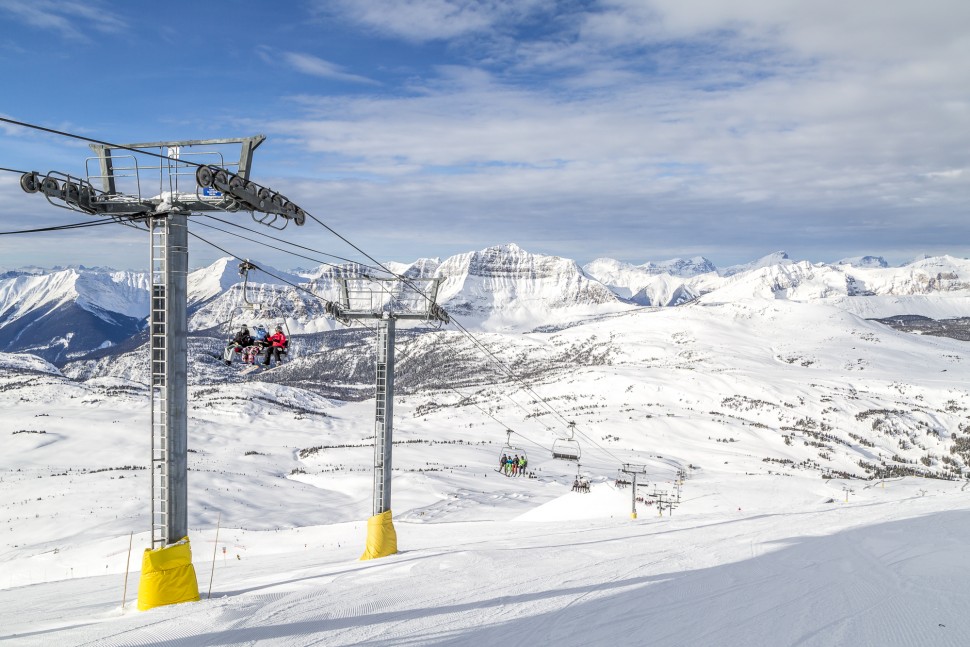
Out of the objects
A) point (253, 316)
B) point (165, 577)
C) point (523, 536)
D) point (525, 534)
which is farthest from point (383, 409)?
point (165, 577)

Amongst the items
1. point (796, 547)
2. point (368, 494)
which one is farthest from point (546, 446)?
point (796, 547)

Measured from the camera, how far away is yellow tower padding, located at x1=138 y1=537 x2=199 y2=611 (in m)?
12.0

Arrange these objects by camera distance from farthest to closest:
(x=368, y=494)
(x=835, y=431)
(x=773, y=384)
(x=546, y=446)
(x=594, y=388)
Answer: (x=594, y=388) → (x=773, y=384) → (x=835, y=431) → (x=546, y=446) → (x=368, y=494)

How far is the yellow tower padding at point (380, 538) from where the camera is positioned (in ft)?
63.5

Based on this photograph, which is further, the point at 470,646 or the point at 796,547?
the point at 796,547

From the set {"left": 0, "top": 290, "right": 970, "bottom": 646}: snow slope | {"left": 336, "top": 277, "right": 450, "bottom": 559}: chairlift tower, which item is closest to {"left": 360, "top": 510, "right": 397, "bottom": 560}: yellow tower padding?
{"left": 336, "top": 277, "right": 450, "bottom": 559}: chairlift tower

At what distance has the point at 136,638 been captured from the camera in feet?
33.0

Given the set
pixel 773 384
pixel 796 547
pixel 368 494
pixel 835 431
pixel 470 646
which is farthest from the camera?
pixel 773 384

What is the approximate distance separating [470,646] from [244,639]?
3.66 meters

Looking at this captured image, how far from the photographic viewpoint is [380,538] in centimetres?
1945

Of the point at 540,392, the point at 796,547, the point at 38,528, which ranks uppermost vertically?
the point at 796,547

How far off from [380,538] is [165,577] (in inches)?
318

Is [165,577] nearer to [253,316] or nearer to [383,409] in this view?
[253,316]

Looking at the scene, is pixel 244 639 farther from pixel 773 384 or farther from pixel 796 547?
pixel 773 384
